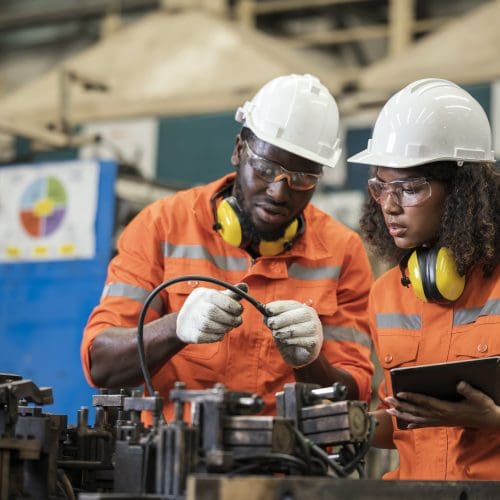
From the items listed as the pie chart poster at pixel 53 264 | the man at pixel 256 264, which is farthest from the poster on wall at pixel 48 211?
the man at pixel 256 264

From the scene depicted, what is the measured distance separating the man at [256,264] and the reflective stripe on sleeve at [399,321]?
0.19m

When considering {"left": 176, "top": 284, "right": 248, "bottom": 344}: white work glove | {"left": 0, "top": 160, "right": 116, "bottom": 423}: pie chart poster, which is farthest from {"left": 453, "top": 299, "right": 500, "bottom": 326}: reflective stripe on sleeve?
{"left": 0, "top": 160, "right": 116, "bottom": 423}: pie chart poster

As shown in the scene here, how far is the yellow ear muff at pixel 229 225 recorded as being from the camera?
2.71 meters

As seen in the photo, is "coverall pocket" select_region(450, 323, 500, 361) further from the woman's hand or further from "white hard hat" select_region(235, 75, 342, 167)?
"white hard hat" select_region(235, 75, 342, 167)

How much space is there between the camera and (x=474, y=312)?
2.40 meters

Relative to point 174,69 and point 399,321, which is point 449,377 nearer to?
point 399,321

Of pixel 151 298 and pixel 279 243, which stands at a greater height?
pixel 279 243

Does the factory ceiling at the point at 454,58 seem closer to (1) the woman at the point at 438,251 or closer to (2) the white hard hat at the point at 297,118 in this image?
(2) the white hard hat at the point at 297,118

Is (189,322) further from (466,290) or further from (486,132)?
(486,132)

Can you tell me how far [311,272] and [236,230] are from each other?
26cm

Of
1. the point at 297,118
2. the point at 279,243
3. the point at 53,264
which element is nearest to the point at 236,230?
the point at 279,243

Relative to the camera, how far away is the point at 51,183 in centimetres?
486

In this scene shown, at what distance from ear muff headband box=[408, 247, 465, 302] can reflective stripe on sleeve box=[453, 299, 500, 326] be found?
0.04 m

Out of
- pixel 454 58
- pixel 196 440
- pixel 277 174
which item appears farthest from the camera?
pixel 454 58
